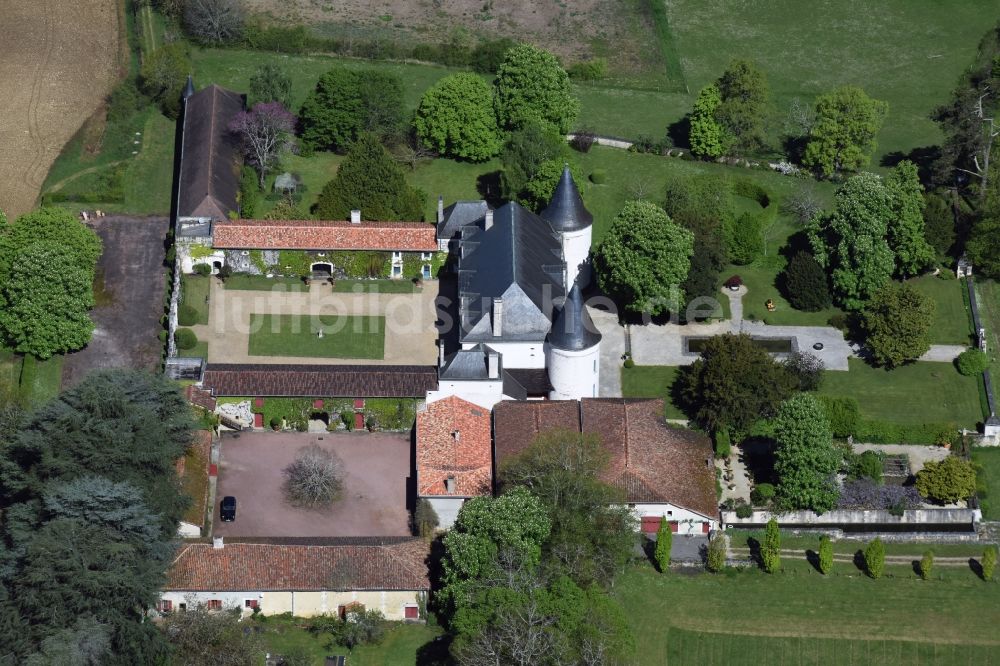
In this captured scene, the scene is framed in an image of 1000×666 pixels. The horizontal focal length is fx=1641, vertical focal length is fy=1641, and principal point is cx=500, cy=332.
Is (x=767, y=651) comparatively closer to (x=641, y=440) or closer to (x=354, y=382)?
(x=641, y=440)

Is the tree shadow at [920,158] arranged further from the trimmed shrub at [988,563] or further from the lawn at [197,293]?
the lawn at [197,293]

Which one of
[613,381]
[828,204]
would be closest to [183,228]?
[613,381]

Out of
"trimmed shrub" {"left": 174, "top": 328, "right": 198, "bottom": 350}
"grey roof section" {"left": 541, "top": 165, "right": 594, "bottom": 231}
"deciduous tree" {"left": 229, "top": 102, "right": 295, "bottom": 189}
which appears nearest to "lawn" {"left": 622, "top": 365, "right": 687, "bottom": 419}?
"grey roof section" {"left": 541, "top": 165, "right": 594, "bottom": 231}

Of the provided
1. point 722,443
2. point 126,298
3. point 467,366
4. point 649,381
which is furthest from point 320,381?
point 722,443

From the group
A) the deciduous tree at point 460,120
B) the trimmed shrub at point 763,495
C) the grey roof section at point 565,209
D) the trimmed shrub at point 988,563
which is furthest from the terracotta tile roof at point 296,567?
the deciduous tree at point 460,120

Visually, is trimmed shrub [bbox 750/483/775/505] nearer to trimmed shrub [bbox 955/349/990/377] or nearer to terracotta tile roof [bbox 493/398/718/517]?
terracotta tile roof [bbox 493/398/718/517]
